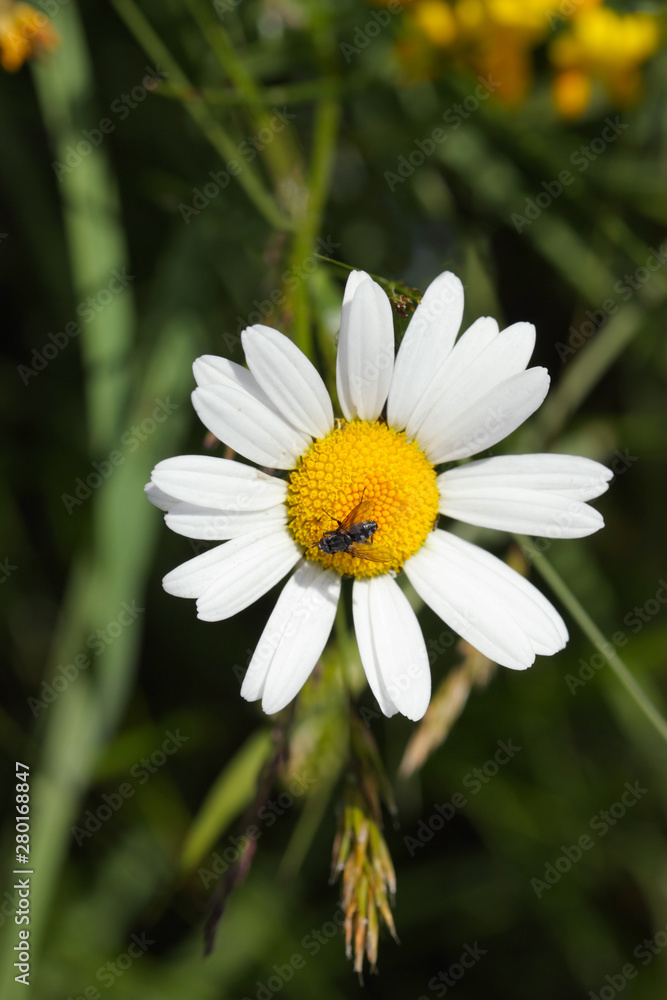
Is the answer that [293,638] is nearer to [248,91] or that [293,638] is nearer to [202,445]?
[202,445]

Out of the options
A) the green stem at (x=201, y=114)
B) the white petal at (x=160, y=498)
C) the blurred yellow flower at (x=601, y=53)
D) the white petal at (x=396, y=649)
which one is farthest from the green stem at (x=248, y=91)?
the white petal at (x=396, y=649)

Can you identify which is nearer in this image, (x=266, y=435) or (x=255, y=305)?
(x=266, y=435)

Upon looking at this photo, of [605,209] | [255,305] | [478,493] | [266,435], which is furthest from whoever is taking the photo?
[605,209]

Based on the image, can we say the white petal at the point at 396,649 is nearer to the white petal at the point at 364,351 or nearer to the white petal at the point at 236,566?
the white petal at the point at 236,566

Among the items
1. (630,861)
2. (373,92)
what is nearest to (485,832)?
(630,861)

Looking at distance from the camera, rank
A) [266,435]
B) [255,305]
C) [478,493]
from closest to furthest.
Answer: [266,435] < [478,493] < [255,305]

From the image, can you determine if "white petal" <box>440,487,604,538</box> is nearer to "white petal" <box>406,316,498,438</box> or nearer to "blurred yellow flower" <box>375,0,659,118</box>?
"white petal" <box>406,316,498,438</box>

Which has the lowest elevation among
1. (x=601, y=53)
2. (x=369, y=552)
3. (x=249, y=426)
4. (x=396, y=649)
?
(x=396, y=649)

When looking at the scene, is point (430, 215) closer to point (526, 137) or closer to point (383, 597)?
point (526, 137)

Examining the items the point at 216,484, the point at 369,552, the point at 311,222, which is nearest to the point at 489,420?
the point at 369,552
